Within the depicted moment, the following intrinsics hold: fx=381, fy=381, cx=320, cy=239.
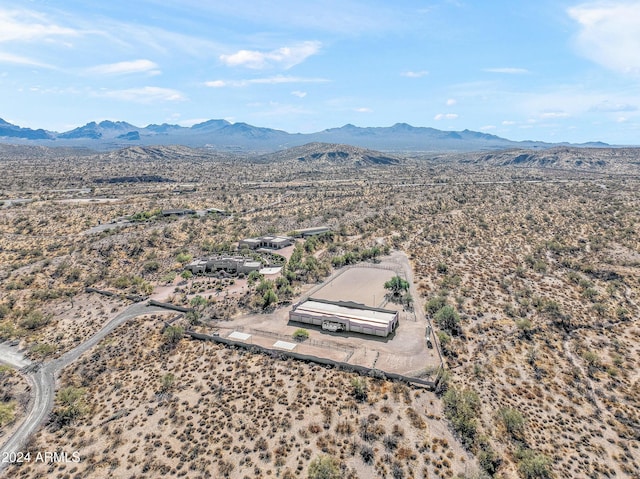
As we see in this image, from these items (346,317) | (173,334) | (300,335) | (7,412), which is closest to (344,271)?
(346,317)

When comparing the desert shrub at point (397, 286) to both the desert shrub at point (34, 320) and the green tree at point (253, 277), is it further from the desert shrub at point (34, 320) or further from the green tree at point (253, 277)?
the desert shrub at point (34, 320)

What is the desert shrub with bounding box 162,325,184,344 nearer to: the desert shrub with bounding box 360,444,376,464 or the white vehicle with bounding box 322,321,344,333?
the white vehicle with bounding box 322,321,344,333

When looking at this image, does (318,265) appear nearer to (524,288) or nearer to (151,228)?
(524,288)

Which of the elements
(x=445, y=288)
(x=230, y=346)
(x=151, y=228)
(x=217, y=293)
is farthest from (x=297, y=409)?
(x=151, y=228)

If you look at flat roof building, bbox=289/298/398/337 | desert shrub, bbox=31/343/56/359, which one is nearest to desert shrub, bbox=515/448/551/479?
flat roof building, bbox=289/298/398/337

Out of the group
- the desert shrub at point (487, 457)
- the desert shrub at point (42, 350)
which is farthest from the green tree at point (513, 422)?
the desert shrub at point (42, 350)

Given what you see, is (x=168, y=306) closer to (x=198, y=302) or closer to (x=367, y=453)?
(x=198, y=302)
